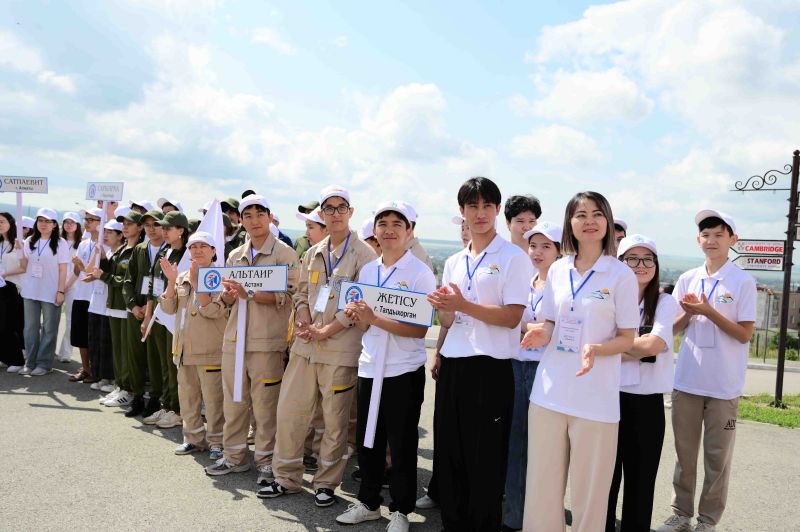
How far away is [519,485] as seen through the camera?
4188 millimetres

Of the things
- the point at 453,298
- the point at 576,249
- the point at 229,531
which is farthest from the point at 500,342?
the point at 229,531

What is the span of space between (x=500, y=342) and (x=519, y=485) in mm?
1358

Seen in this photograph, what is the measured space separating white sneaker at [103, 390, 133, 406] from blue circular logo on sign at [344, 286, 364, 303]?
15.3 ft

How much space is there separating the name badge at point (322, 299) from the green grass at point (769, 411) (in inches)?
252

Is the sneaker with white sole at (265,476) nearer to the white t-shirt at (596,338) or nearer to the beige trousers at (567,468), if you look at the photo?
the beige trousers at (567,468)

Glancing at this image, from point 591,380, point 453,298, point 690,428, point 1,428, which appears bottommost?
point 1,428

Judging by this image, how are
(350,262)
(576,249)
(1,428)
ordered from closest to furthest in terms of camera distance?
(576,249), (350,262), (1,428)

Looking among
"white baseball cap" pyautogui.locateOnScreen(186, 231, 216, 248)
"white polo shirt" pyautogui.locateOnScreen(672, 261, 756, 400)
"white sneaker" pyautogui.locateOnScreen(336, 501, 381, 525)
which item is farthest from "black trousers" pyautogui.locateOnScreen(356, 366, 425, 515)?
"white baseball cap" pyautogui.locateOnScreen(186, 231, 216, 248)

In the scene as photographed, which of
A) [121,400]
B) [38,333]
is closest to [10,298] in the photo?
[38,333]

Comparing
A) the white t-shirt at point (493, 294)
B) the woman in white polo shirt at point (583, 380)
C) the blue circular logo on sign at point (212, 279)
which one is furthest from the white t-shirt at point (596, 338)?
the blue circular logo on sign at point (212, 279)

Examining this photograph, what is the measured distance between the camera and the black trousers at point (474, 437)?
3.52 m

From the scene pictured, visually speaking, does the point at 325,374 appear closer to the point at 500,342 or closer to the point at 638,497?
the point at 500,342

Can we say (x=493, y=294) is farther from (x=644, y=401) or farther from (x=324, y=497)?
(x=324, y=497)

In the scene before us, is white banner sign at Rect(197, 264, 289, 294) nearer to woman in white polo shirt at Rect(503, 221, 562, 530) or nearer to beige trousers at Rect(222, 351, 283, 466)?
beige trousers at Rect(222, 351, 283, 466)
